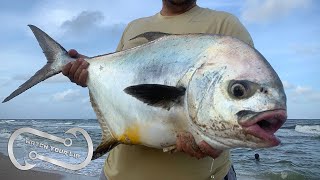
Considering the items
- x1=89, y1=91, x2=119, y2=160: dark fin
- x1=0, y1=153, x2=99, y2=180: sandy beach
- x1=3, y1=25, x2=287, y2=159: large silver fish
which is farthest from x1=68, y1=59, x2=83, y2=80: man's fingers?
x1=0, y1=153, x2=99, y2=180: sandy beach

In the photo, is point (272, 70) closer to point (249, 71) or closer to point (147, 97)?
point (249, 71)

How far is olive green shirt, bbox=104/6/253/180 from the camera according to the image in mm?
2832

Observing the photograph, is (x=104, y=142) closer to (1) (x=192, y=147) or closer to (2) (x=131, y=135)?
(2) (x=131, y=135)

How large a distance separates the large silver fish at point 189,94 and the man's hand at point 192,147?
0.03 meters

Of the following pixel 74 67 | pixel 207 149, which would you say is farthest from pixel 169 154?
pixel 74 67

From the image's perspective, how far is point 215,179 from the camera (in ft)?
9.50

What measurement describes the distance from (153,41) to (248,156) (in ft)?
46.4

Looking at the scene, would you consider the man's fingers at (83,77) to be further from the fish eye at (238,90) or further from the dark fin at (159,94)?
→ the fish eye at (238,90)

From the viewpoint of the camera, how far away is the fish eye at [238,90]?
2.17 m

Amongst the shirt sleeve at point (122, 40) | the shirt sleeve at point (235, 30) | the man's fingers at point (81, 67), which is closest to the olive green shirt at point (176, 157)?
the shirt sleeve at point (235, 30)

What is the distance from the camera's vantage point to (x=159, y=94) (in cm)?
240

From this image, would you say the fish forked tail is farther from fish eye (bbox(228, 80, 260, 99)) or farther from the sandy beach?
the sandy beach

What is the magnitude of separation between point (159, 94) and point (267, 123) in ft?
2.01

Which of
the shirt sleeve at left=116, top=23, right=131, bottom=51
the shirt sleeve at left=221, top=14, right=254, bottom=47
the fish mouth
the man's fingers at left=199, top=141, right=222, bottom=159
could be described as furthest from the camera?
the shirt sleeve at left=116, top=23, right=131, bottom=51
